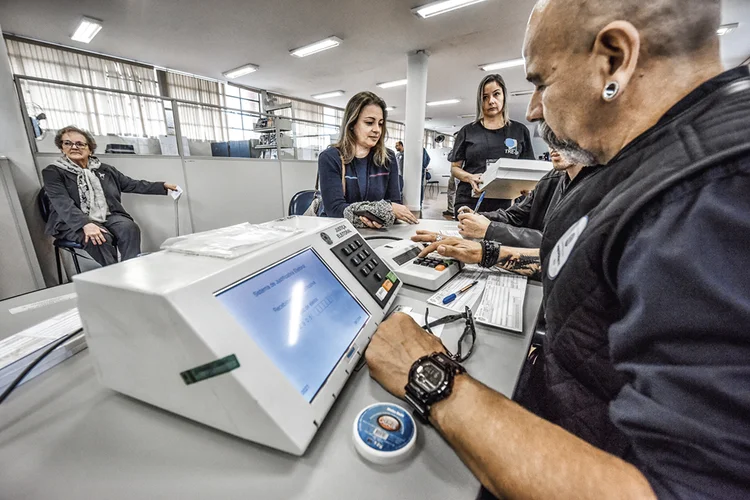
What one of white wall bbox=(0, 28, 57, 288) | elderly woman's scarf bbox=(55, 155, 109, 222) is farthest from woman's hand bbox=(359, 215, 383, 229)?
white wall bbox=(0, 28, 57, 288)

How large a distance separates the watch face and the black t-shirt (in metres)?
2.00

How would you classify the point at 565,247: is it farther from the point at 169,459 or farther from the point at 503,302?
the point at 169,459

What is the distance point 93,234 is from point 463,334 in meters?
2.81

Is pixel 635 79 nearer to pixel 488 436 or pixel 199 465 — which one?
pixel 488 436

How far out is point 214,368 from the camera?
12.9 inches

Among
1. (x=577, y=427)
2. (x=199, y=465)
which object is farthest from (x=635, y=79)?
(x=199, y=465)

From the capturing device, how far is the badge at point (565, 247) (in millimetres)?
457

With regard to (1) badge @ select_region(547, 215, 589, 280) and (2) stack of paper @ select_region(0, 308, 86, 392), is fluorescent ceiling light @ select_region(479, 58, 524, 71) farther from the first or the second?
(2) stack of paper @ select_region(0, 308, 86, 392)

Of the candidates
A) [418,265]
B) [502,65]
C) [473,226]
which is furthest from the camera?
[502,65]

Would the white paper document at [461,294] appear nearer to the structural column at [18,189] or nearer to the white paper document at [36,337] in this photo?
the white paper document at [36,337]

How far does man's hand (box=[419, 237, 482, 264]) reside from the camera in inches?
36.0

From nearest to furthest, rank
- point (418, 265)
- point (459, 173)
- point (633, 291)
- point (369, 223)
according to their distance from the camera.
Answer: point (633, 291)
point (418, 265)
point (369, 223)
point (459, 173)

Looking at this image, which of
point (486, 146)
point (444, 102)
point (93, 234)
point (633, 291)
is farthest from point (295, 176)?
point (444, 102)

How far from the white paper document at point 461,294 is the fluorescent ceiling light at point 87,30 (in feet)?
18.0
